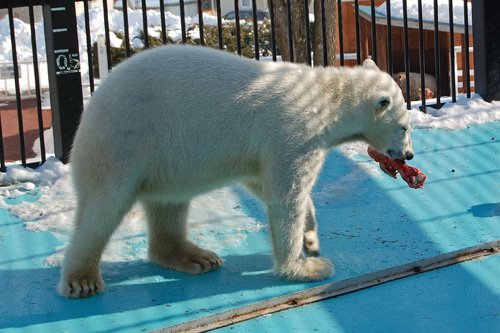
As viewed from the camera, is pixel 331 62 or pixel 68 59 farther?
pixel 331 62

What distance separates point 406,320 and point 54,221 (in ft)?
6.77

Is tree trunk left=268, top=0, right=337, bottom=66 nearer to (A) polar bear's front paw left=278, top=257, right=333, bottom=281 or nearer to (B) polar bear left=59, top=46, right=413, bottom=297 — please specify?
(B) polar bear left=59, top=46, right=413, bottom=297

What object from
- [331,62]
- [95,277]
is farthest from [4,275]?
[331,62]

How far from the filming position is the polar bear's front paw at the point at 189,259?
137 inches

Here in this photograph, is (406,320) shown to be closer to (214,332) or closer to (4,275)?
(214,332)

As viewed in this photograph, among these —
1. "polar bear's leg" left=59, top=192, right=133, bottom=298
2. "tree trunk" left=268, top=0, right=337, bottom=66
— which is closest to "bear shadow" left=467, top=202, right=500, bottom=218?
"polar bear's leg" left=59, top=192, right=133, bottom=298

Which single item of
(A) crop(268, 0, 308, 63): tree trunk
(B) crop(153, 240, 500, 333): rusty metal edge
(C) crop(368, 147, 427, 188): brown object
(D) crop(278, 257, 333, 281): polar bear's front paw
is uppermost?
(A) crop(268, 0, 308, 63): tree trunk

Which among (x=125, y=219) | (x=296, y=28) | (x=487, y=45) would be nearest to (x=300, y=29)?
(x=296, y=28)

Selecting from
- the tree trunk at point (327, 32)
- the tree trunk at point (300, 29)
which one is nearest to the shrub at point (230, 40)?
the tree trunk at point (327, 32)

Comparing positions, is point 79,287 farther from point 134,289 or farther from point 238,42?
point 238,42

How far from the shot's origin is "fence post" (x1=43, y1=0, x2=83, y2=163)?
16.9 ft

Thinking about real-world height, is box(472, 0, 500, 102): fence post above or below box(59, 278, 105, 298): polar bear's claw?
above

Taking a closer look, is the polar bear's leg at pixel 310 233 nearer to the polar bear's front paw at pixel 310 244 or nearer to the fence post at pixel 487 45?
the polar bear's front paw at pixel 310 244

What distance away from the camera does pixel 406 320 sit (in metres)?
2.91
